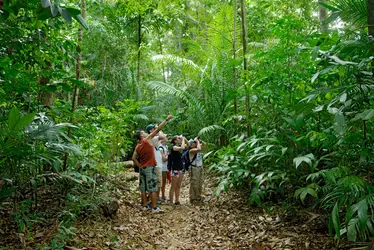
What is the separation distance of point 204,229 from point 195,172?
1771 mm

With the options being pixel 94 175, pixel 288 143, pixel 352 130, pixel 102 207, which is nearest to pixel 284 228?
pixel 288 143

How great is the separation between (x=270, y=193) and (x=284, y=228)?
667 millimetres

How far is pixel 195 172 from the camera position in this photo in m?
6.41

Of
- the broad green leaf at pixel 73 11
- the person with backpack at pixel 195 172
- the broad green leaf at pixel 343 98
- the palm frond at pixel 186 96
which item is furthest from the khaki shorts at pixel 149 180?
the palm frond at pixel 186 96

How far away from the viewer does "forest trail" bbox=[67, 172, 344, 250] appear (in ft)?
11.8

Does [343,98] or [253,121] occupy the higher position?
[253,121]

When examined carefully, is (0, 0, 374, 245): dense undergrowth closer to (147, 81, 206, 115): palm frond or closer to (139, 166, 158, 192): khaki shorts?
(139, 166, 158, 192): khaki shorts

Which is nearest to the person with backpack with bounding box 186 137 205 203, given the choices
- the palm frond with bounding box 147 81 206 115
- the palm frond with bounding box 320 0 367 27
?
the palm frond with bounding box 147 81 206 115

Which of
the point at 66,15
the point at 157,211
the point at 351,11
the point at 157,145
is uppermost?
the point at 351,11

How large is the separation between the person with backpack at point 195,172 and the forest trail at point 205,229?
47cm

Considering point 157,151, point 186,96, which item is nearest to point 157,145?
point 157,151

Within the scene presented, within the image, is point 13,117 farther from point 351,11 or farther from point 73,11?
point 351,11

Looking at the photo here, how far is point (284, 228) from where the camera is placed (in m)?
3.96

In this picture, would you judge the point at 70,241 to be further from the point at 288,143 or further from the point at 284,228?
the point at 288,143
